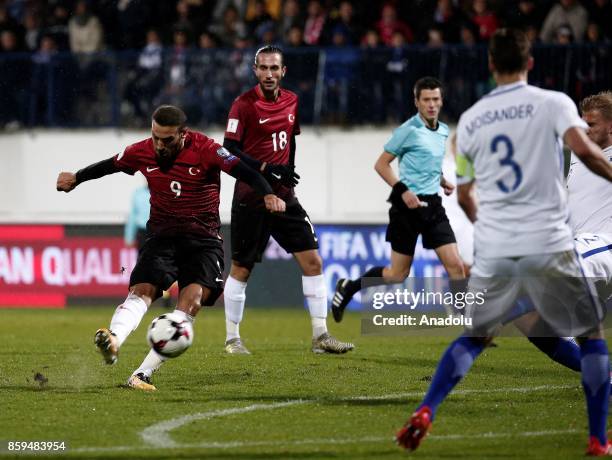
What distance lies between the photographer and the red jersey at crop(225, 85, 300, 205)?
10.6 m

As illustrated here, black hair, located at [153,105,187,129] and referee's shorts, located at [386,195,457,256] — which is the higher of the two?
black hair, located at [153,105,187,129]

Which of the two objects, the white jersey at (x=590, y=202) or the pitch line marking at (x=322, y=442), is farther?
the white jersey at (x=590, y=202)

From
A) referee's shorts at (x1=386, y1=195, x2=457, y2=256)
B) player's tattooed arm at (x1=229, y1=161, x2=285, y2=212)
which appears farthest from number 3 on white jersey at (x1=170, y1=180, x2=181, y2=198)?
referee's shorts at (x1=386, y1=195, x2=457, y2=256)

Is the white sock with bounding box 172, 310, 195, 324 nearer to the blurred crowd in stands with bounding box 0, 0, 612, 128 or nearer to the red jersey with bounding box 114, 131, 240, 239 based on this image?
the red jersey with bounding box 114, 131, 240, 239

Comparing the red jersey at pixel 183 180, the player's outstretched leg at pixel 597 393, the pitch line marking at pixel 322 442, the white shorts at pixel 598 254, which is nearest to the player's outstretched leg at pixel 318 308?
the red jersey at pixel 183 180

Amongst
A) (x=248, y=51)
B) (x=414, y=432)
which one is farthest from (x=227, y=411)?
(x=248, y=51)

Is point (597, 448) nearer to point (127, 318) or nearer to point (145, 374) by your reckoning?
point (127, 318)

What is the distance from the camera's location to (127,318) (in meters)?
8.26

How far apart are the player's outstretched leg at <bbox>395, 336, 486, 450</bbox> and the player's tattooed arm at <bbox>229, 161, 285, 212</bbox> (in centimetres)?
260

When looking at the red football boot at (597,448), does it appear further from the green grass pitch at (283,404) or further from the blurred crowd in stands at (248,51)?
the blurred crowd in stands at (248,51)

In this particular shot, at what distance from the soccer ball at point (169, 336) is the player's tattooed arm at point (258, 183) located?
3.66ft

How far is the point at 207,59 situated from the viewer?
18672 millimetres

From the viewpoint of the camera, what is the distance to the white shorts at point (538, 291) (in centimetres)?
604

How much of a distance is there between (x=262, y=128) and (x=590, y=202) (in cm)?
335
